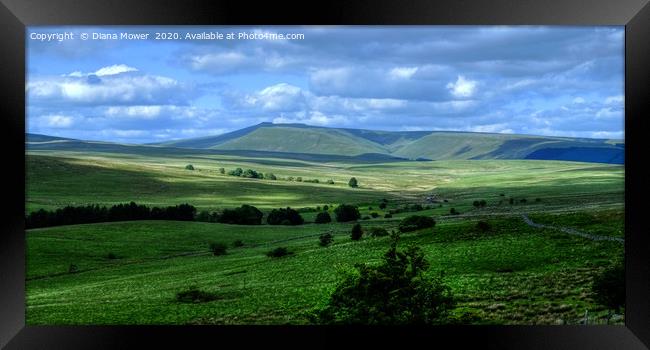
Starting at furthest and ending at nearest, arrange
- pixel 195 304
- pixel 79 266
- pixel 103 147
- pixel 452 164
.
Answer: pixel 452 164, pixel 103 147, pixel 79 266, pixel 195 304

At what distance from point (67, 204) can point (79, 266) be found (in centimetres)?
186

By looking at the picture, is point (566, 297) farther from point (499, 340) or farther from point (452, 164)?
point (452, 164)

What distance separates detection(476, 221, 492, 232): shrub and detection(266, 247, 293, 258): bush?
18.1 feet

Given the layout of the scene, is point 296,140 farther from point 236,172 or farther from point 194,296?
point 194,296

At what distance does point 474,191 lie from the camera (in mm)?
18641

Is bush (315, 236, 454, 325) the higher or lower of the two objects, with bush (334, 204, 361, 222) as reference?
lower

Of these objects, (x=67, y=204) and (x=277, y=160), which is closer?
(x=67, y=204)

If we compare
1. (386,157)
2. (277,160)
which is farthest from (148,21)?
(386,157)

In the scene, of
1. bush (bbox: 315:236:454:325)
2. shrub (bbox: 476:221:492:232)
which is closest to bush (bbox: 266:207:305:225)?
bush (bbox: 315:236:454:325)

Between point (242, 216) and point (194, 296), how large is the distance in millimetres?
3559

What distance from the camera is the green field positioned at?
14.5 metres

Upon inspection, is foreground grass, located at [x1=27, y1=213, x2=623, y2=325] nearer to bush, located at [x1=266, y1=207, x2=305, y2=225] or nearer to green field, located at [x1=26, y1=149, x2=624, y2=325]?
green field, located at [x1=26, y1=149, x2=624, y2=325]

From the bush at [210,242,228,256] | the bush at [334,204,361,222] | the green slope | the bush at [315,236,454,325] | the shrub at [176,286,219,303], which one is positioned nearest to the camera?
the bush at [315,236,454,325]

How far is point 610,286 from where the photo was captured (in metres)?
13.4
